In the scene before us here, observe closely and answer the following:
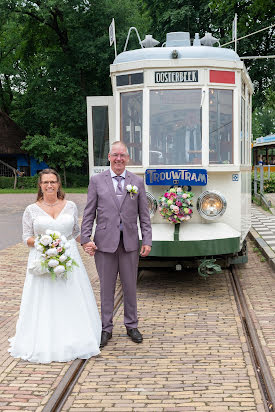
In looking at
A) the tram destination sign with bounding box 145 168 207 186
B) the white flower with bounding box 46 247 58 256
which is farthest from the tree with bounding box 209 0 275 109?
the white flower with bounding box 46 247 58 256

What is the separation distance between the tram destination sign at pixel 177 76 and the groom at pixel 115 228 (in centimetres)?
244

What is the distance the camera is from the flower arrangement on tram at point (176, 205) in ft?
24.0

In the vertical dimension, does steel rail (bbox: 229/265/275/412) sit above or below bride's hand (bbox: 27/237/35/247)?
below

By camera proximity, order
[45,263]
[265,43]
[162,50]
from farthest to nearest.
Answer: [265,43] → [162,50] → [45,263]

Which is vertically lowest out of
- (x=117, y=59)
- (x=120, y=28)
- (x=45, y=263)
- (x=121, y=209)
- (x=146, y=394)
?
(x=146, y=394)

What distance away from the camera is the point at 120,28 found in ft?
119

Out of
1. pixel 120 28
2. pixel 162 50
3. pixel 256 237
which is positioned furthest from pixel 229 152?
pixel 120 28

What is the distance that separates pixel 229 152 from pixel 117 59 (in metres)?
2.18

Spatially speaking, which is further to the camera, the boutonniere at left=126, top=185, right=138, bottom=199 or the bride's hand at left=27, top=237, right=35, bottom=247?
the boutonniere at left=126, top=185, right=138, bottom=199

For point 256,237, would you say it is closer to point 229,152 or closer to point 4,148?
point 229,152

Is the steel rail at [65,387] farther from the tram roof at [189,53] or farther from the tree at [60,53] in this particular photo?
the tree at [60,53]

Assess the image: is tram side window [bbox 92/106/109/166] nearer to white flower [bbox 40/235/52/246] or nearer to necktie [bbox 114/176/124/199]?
necktie [bbox 114/176/124/199]

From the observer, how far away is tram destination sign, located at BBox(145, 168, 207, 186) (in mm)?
7512

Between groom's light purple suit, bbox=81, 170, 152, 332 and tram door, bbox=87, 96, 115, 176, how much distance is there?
8.59 feet
